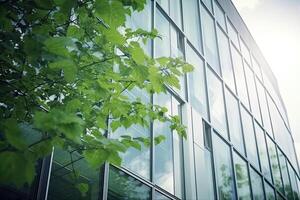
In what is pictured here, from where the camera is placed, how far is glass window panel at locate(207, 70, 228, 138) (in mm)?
11787

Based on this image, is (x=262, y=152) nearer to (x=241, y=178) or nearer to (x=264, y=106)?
(x=241, y=178)

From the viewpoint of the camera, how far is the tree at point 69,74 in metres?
2.01

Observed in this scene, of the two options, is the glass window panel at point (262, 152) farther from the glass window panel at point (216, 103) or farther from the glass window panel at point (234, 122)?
the glass window panel at point (216, 103)

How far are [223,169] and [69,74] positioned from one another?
9.49 m

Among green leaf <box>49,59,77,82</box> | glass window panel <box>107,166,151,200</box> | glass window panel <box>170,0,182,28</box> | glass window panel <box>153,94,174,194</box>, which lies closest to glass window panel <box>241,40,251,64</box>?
glass window panel <box>170,0,182,28</box>

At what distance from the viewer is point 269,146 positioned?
17297mm

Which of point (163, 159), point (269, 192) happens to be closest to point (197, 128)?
point (163, 159)

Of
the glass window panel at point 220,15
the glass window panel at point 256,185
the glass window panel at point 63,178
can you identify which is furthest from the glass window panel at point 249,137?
the glass window panel at point 63,178

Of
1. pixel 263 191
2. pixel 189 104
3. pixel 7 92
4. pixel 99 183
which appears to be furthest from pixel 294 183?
pixel 7 92

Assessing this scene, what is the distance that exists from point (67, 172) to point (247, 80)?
13.8 m

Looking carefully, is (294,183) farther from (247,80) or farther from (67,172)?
(67,172)

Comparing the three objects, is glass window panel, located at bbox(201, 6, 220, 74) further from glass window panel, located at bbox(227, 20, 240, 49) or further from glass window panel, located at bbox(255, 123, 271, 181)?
glass window panel, located at bbox(255, 123, 271, 181)

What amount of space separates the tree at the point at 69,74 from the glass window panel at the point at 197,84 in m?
6.78

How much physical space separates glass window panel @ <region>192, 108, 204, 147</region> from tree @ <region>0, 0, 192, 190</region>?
19.8ft
